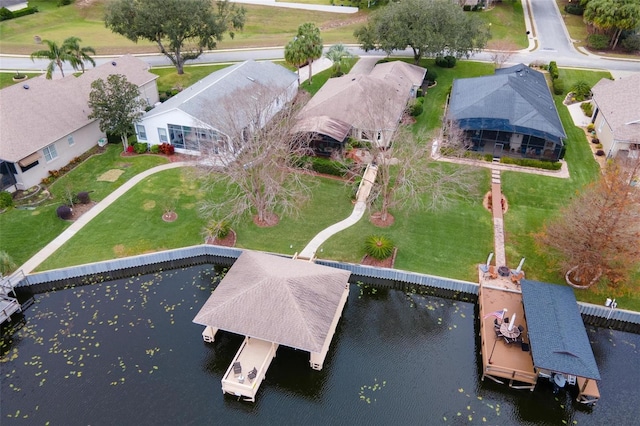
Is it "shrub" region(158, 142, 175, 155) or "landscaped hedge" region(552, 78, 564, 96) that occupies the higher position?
"landscaped hedge" region(552, 78, 564, 96)

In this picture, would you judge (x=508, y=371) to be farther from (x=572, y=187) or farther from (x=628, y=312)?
(x=572, y=187)

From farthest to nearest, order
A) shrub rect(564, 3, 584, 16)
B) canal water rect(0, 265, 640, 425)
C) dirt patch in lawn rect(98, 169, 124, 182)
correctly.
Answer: shrub rect(564, 3, 584, 16), dirt patch in lawn rect(98, 169, 124, 182), canal water rect(0, 265, 640, 425)

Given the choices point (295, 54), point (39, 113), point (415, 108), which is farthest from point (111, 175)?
point (415, 108)

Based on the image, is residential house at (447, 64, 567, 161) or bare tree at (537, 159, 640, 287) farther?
residential house at (447, 64, 567, 161)

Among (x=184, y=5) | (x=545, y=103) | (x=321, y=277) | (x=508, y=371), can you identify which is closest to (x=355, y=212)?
(x=321, y=277)

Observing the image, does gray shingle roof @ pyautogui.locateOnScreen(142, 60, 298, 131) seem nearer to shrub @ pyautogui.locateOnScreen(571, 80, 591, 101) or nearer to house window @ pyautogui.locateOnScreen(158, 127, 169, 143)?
house window @ pyautogui.locateOnScreen(158, 127, 169, 143)

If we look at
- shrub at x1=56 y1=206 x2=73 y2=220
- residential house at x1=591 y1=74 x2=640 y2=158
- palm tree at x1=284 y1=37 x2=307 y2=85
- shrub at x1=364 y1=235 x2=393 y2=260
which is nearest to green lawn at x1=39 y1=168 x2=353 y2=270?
shrub at x1=56 y1=206 x2=73 y2=220
